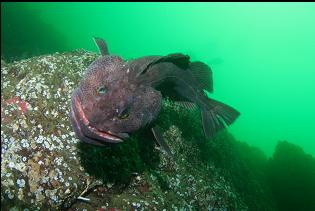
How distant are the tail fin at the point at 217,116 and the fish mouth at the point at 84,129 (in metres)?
3.82

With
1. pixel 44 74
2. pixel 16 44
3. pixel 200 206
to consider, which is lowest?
pixel 16 44

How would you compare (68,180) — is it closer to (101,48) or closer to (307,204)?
(101,48)

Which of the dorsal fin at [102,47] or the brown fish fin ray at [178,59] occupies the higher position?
the brown fish fin ray at [178,59]

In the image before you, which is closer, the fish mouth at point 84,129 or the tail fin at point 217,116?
the fish mouth at point 84,129

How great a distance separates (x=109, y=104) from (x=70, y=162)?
1788 millimetres

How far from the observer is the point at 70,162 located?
4.94 m

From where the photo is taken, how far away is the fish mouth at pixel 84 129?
3.49 meters

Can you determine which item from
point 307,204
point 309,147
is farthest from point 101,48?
point 309,147

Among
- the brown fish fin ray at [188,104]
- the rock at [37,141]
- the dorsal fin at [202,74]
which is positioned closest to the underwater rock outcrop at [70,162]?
the rock at [37,141]

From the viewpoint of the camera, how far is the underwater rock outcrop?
4508 millimetres

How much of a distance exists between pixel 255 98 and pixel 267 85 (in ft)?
94.9

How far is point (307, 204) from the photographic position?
1335 centimetres

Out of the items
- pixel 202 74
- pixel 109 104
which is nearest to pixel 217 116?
pixel 202 74

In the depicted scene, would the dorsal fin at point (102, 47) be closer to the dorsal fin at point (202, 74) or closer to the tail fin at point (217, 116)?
the dorsal fin at point (202, 74)
